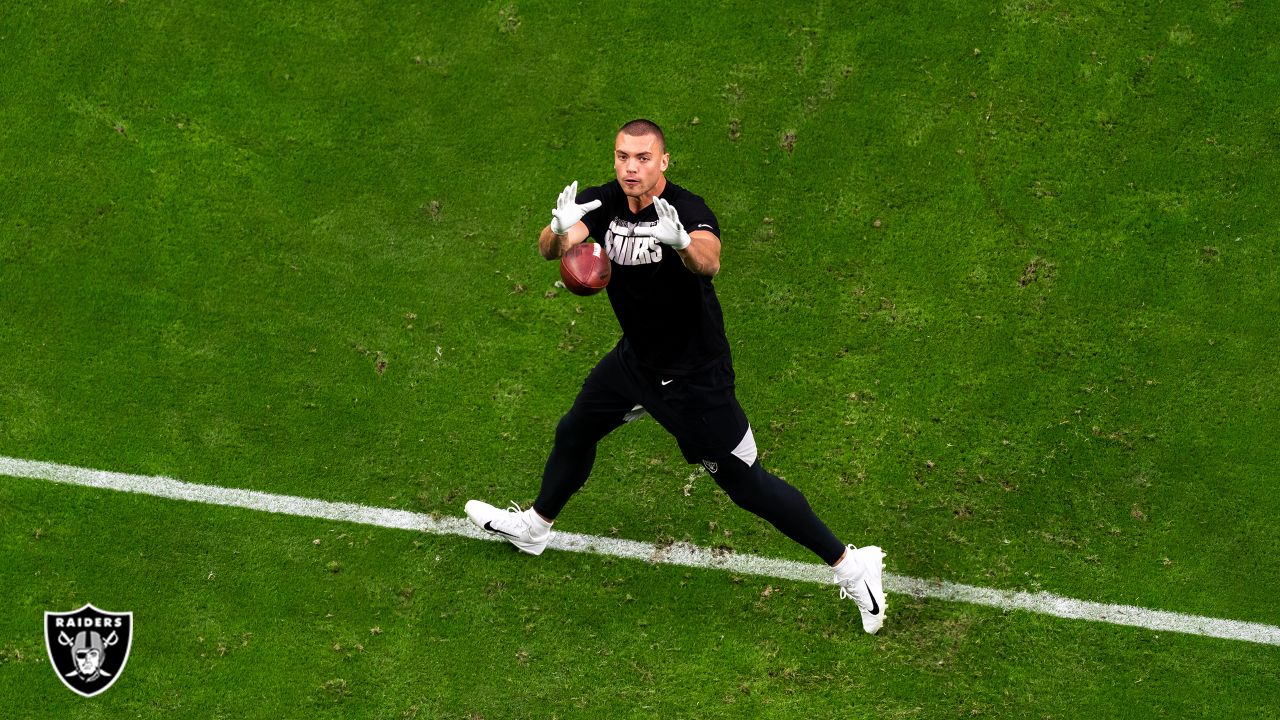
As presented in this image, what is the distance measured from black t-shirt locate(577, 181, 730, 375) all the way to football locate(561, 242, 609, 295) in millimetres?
150

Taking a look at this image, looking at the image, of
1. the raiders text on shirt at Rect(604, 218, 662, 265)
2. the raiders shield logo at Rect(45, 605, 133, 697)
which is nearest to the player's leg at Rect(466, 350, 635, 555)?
the raiders text on shirt at Rect(604, 218, 662, 265)

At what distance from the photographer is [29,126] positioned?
926cm

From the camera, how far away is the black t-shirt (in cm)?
654

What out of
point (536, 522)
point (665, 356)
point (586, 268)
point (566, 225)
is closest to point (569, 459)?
point (536, 522)

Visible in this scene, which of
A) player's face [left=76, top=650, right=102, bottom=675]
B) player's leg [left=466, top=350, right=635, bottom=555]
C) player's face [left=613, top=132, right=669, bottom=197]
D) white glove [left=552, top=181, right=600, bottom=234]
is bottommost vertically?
player's face [left=76, top=650, right=102, bottom=675]

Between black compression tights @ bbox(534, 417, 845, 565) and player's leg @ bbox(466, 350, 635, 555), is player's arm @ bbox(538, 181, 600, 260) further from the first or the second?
black compression tights @ bbox(534, 417, 845, 565)

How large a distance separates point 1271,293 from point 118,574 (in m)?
7.90

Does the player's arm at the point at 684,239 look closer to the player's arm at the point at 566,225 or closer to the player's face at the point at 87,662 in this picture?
the player's arm at the point at 566,225

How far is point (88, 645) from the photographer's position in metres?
7.55

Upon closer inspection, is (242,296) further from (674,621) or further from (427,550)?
(674,621)

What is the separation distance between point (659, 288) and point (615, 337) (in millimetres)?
1959

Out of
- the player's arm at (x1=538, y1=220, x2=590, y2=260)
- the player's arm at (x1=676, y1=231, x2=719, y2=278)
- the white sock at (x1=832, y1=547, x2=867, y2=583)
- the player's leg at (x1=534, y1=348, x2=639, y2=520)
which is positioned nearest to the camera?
the player's arm at (x1=676, y1=231, x2=719, y2=278)

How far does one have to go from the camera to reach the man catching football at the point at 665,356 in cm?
648

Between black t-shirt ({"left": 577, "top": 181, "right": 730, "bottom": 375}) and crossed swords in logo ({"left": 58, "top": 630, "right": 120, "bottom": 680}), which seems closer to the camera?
black t-shirt ({"left": 577, "top": 181, "right": 730, "bottom": 375})
